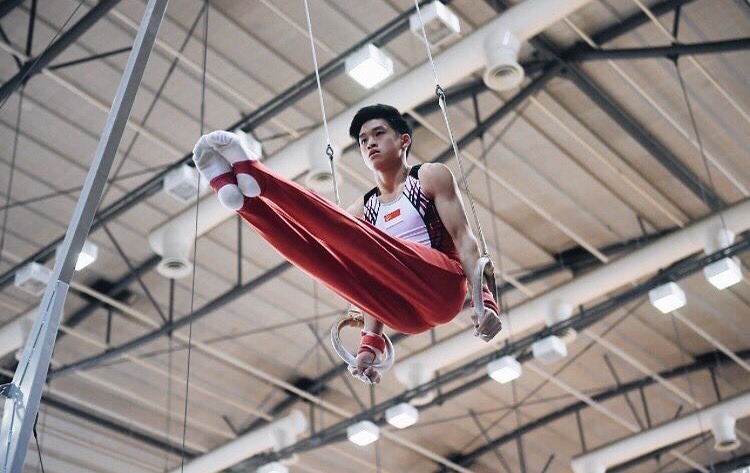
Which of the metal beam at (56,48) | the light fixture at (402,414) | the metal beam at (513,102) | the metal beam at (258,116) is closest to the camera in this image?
the metal beam at (56,48)

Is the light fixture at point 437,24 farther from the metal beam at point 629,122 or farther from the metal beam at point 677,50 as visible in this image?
the metal beam at point 677,50

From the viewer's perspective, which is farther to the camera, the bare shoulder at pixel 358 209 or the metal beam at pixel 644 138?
the metal beam at pixel 644 138

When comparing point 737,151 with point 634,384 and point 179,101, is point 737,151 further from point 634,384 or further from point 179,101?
point 179,101

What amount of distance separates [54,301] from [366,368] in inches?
59.4

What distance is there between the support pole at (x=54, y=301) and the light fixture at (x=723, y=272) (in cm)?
780

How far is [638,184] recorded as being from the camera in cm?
1305

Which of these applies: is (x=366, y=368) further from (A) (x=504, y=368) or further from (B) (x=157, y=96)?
(A) (x=504, y=368)

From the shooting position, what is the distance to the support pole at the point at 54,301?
14.6 ft

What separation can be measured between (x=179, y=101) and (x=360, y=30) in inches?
83.9

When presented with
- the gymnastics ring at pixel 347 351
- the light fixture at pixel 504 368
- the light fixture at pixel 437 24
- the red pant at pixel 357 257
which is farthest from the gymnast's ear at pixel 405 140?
the light fixture at pixel 504 368

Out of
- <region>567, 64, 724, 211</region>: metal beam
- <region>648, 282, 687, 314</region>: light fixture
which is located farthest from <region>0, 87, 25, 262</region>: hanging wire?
<region>648, 282, 687, 314</region>: light fixture

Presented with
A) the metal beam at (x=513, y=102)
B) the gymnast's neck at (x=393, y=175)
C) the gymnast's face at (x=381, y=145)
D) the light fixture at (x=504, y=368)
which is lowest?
the gymnast's neck at (x=393, y=175)

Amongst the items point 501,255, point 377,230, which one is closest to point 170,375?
point 501,255

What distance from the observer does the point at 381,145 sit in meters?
5.20
